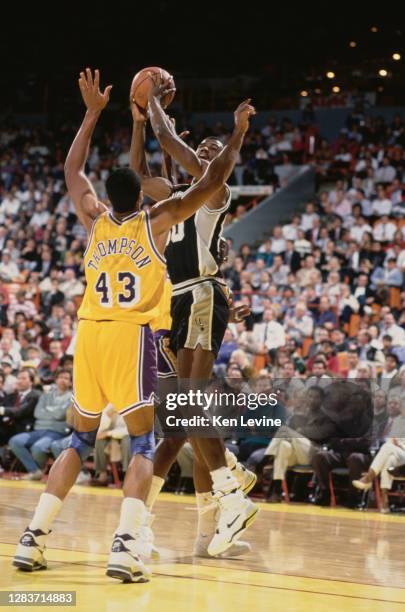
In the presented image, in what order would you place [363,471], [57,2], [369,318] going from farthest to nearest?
[57,2]
[369,318]
[363,471]

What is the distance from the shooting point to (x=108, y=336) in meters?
5.59

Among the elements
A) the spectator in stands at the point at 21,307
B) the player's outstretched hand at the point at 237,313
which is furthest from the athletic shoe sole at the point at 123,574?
the spectator in stands at the point at 21,307

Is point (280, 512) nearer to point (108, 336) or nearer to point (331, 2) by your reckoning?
point (108, 336)

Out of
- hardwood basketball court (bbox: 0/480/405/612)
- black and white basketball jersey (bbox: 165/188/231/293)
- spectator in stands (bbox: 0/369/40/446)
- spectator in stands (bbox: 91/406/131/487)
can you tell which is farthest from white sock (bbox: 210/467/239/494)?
spectator in stands (bbox: 0/369/40/446)

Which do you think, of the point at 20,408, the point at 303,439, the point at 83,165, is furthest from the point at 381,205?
the point at 83,165

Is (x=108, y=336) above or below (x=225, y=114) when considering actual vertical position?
below

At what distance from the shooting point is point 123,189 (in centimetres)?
569

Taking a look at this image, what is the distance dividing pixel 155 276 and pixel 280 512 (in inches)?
181

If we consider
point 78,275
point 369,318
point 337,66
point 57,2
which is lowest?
point 369,318

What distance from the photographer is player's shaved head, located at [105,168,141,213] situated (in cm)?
569

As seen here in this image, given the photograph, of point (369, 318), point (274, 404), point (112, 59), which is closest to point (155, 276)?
point (274, 404)

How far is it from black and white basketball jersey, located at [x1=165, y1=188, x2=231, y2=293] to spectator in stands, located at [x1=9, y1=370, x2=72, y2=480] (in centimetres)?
618

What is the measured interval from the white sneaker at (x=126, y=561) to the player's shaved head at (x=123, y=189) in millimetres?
1763

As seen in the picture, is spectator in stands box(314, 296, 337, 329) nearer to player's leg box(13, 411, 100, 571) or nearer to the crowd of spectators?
the crowd of spectators
